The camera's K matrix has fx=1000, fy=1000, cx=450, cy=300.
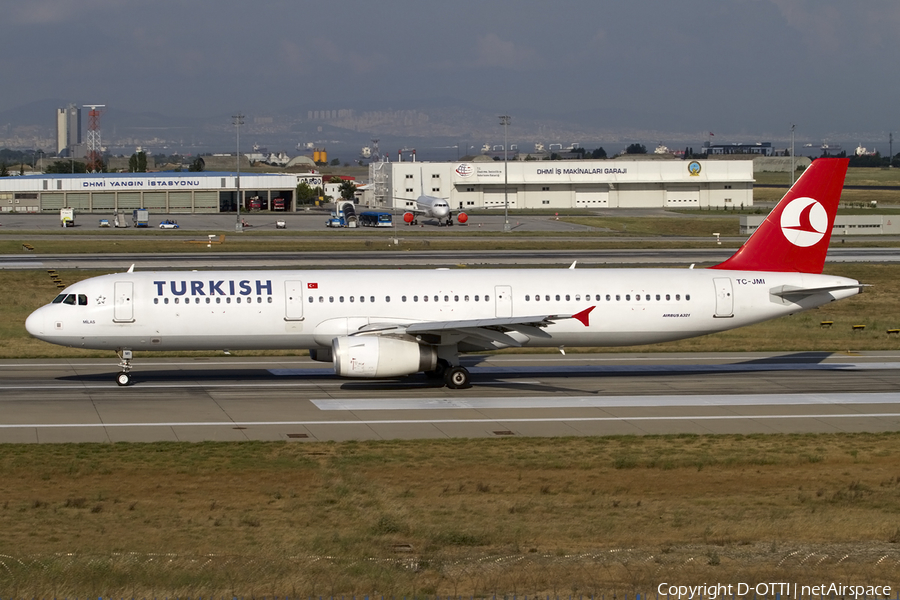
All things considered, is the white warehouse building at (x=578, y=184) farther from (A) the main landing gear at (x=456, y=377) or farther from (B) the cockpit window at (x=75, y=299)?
(B) the cockpit window at (x=75, y=299)

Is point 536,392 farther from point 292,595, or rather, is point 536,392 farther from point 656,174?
point 656,174

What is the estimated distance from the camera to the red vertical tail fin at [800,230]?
38.5 meters

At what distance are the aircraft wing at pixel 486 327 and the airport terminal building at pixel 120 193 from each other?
129 meters

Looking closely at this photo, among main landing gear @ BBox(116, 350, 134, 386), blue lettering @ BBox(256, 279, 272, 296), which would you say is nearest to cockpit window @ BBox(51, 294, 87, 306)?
main landing gear @ BBox(116, 350, 134, 386)

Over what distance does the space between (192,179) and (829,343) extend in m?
128

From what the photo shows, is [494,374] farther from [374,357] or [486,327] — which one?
[374,357]

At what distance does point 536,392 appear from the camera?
3553 cm

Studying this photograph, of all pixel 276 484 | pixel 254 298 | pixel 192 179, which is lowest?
pixel 276 484

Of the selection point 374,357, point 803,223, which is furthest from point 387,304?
point 803,223

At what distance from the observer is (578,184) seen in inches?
6476

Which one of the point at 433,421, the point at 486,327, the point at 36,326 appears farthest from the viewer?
the point at 36,326

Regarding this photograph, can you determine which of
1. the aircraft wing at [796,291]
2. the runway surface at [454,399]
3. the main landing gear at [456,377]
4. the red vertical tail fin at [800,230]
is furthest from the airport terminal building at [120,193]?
the aircraft wing at [796,291]

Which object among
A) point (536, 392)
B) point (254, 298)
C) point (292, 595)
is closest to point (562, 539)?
point (292, 595)

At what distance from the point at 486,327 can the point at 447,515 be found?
1365cm
